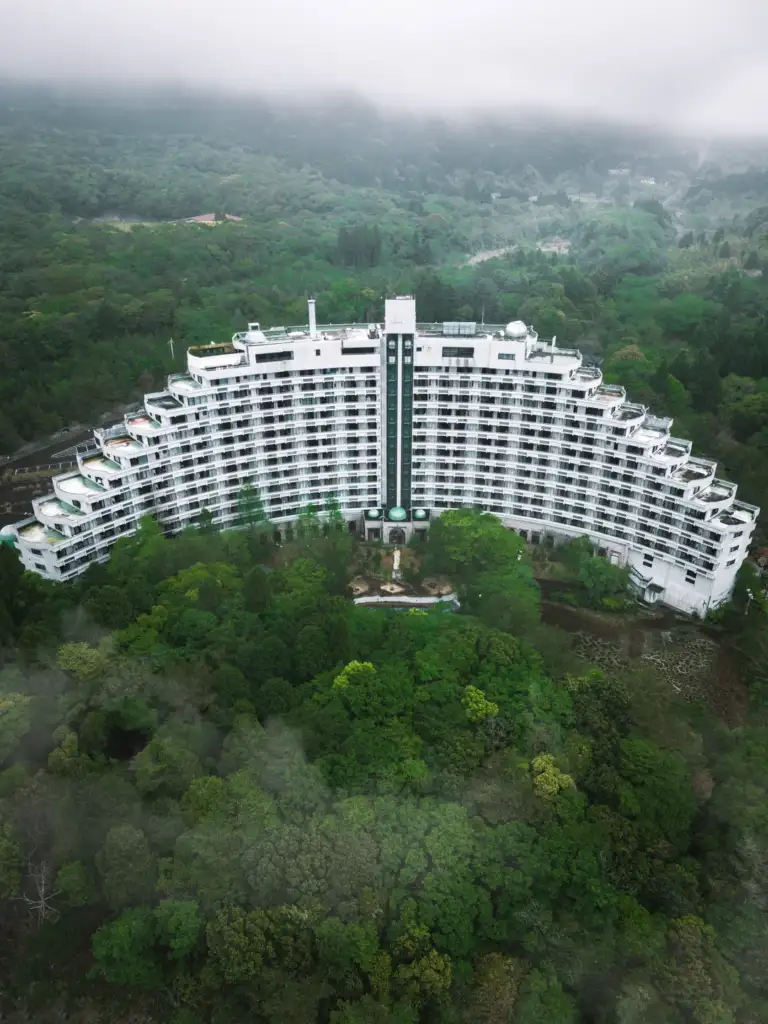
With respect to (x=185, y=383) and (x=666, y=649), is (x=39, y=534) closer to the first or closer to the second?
(x=185, y=383)

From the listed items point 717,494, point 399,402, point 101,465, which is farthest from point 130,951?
point 717,494

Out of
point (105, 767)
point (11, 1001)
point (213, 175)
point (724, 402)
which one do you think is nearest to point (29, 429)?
point (105, 767)

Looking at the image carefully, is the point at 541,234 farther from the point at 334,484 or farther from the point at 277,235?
the point at 334,484

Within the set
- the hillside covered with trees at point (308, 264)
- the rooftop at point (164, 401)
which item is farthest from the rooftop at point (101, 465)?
the hillside covered with trees at point (308, 264)

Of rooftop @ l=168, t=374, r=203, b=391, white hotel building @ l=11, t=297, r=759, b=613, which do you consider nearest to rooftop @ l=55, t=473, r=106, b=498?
white hotel building @ l=11, t=297, r=759, b=613

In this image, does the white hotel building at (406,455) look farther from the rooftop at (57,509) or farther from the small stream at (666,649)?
the small stream at (666,649)
